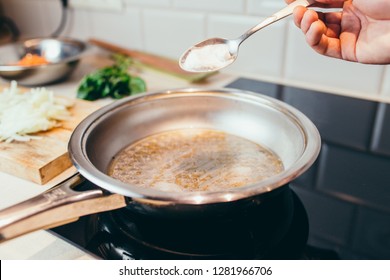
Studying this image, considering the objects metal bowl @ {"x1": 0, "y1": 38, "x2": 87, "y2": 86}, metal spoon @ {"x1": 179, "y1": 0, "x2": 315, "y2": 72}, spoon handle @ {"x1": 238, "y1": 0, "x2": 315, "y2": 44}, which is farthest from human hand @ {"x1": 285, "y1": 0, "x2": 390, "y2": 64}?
metal bowl @ {"x1": 0, "y1": 38, "x2": 87, "y2": 86}

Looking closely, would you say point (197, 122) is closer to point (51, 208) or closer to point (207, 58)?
point (207, 58)

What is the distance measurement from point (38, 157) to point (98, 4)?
0.68m

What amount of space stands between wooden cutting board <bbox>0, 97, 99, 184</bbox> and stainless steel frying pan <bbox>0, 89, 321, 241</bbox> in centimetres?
6

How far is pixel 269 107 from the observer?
2.11 ft

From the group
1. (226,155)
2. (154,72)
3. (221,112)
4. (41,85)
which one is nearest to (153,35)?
(154,72)

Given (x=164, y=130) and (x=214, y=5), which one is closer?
(x=164, y=130)

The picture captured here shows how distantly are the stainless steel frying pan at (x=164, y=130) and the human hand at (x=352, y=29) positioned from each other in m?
0.12

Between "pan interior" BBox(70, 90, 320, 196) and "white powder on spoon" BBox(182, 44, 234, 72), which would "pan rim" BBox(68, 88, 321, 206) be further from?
"white powder on spoon" BBox(182, 44, 234, 72)

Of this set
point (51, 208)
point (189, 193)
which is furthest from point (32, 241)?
point (189, 193)

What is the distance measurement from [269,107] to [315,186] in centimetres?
17

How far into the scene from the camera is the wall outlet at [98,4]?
1056 millimetres

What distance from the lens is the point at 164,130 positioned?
69cm

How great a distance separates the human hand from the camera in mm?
549

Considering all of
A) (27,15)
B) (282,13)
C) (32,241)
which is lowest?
(32,241)
